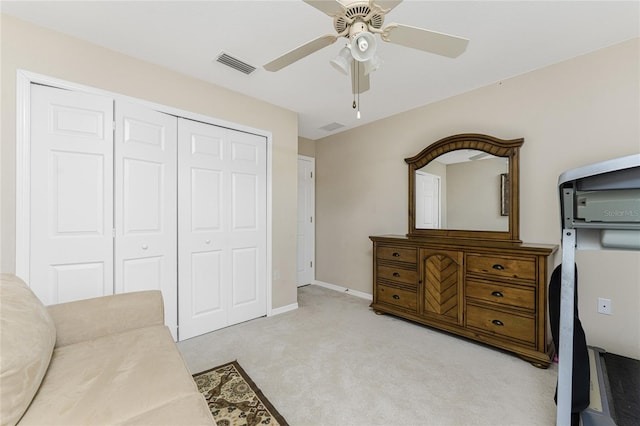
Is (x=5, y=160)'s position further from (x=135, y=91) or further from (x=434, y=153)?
(x=434, y=153)

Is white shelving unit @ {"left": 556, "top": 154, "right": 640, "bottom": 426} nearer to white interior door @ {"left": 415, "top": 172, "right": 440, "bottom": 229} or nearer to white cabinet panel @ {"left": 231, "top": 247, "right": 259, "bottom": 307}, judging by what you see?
white interior door @ {"left": 415, "top": 172, "right": 440, "bottom": 229}

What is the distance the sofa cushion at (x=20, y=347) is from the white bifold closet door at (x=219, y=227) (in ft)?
4.32

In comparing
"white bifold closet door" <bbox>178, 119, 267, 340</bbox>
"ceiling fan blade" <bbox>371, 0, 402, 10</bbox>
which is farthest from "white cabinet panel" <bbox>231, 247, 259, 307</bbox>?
"ceiling fan blade" <bbox>371, 0, 402, 10</bbox>

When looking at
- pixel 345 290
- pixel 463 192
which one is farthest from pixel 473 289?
pixel 345 290

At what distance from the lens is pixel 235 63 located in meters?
2.31

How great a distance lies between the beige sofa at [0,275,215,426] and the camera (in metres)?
0.92

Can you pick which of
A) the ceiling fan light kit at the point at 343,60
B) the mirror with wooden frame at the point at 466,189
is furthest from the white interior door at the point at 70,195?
the mirror with wooden frame at the point at 466,189

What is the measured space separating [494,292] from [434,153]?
5.08 feet

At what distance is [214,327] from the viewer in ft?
8.92

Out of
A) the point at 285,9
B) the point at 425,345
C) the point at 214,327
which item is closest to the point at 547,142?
the point at 425,345

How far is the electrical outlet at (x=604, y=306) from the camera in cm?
206

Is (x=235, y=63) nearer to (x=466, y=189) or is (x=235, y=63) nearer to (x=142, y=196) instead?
(x=142, y=196)

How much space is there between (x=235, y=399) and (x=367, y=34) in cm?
218

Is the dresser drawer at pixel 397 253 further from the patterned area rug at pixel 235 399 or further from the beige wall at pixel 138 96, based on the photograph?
the patterned area rug at pixel 235 399
